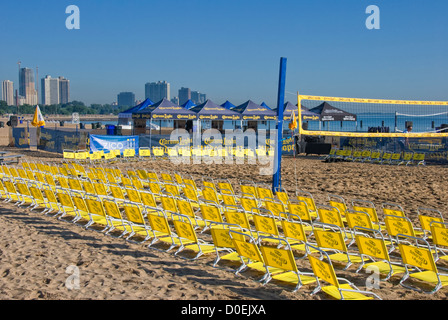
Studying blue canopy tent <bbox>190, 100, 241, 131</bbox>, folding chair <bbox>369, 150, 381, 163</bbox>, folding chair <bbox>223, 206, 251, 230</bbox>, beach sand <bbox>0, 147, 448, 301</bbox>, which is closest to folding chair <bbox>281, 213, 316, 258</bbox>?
beach sand <bbox>0, 147, 448, 301</bbox>

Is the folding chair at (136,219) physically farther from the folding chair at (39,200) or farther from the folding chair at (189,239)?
the folding chair at (39,200)

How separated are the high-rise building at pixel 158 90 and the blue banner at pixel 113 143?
540 ft

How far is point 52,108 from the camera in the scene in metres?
160

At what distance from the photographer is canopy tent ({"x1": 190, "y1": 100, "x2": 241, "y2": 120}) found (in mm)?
24234

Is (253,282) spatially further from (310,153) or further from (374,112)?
(310,153)

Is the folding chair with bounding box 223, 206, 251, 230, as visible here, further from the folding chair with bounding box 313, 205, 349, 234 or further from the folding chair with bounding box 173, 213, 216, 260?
the folding chair with bounding box 313, 205, 349, 234

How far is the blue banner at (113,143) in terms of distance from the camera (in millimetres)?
19859

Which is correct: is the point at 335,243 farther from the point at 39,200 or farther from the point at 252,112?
the point at 252,112

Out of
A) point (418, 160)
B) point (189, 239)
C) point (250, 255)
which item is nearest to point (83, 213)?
point (189, 239)

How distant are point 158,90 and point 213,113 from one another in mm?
172092

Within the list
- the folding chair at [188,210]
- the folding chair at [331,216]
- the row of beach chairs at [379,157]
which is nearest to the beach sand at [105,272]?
the folding chair at [188,210]

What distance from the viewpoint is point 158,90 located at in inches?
7579

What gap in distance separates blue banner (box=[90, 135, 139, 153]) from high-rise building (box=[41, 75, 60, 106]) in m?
179
